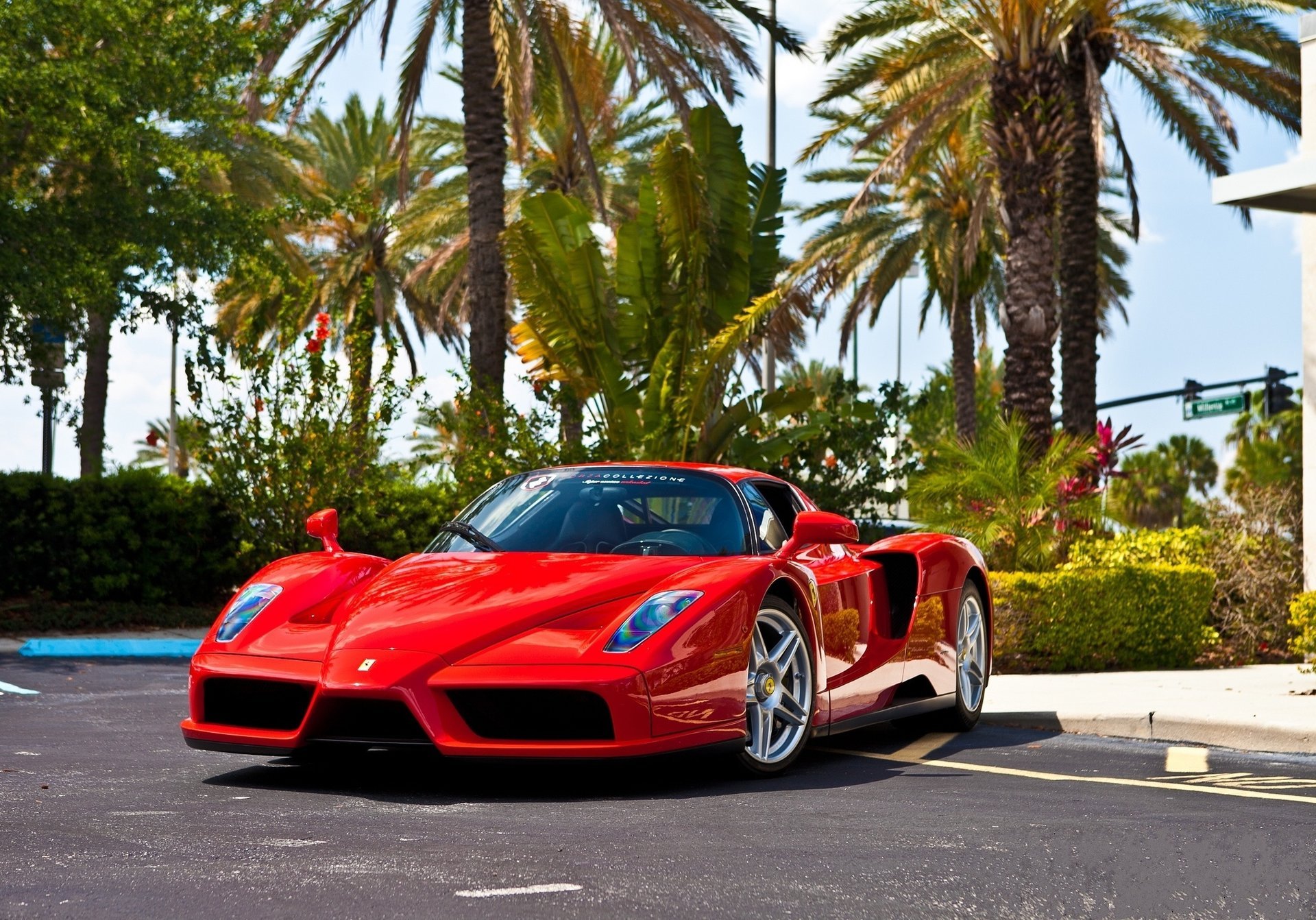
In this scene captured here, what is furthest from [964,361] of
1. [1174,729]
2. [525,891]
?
[525,891]

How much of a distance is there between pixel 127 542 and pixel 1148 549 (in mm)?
10725

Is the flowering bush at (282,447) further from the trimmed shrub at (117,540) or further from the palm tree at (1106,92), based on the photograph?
the palm tree at (1106,92)

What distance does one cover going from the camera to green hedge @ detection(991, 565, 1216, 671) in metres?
12.7

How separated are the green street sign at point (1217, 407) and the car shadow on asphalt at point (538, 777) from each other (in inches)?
906

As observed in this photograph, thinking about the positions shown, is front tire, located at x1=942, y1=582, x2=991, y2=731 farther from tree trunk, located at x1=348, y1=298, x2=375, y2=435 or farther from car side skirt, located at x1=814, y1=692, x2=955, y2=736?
tree trunk, located at x1=348, y1=298, x2=375, y2=435

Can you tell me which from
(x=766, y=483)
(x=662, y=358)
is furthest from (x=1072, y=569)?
(x=766, y=483)

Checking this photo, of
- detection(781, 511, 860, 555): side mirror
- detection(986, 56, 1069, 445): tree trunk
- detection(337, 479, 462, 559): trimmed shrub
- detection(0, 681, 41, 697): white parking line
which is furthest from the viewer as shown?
detection(986, 56, 1069, 445): tree trunk

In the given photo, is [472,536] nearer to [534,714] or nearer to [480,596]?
[480,596]

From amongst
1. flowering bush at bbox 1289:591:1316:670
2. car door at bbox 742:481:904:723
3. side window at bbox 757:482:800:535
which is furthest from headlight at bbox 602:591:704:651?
flowering bush at bbox 1289:591:1316:670

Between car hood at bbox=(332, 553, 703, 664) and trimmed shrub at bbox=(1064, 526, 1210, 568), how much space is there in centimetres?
850

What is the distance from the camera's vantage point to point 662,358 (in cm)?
1591

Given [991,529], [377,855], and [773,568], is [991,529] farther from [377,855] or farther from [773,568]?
[377,855]

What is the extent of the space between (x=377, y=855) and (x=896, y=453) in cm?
1293

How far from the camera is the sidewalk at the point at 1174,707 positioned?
8.44 metres
